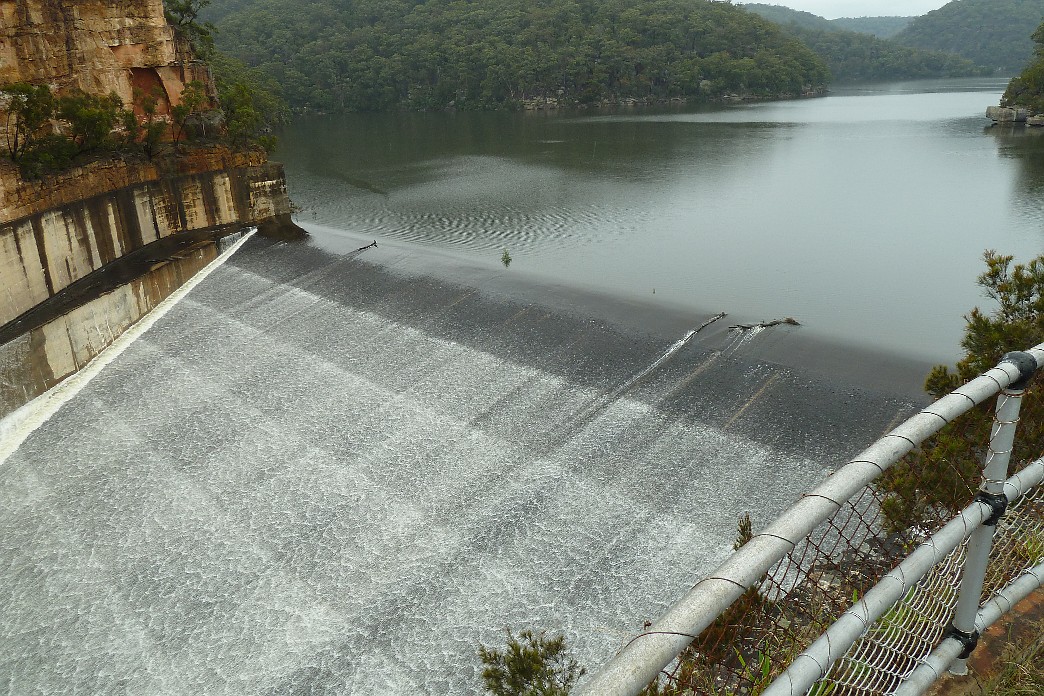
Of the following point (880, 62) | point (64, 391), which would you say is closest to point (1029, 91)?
point (64, 391)

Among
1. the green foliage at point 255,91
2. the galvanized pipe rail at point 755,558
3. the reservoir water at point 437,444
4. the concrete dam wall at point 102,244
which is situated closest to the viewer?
the galvanized pipe rail at point 755,558

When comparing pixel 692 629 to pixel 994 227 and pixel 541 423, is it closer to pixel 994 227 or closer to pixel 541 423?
pixel 541 423

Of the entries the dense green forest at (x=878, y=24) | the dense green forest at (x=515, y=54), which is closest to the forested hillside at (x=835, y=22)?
the dense green forest at (x=878, y=24)

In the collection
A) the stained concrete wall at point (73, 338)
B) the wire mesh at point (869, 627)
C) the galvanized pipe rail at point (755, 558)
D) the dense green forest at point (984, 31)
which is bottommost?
the stained concrete wall at point (73, 338)

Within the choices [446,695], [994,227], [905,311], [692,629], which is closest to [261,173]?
[905,311]

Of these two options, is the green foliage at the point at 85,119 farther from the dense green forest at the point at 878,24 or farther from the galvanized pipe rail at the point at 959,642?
the dense green forest at the point at 878,24

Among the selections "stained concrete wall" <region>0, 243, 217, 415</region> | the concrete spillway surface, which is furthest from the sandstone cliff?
the concrete spillway surface

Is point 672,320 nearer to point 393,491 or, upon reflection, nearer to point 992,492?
point 393,491
